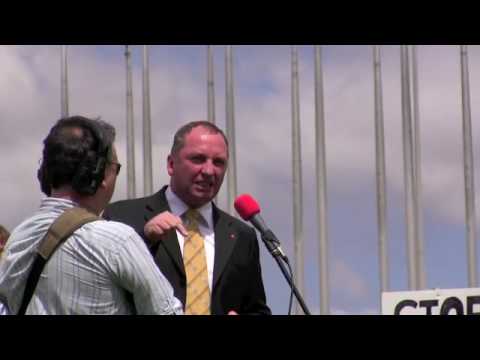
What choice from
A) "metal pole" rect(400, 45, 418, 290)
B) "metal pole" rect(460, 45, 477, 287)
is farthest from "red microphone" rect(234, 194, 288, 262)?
"metal pole" rect(460, 45, 477, 287)

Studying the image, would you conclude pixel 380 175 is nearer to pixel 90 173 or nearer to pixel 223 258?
pixel 223 258

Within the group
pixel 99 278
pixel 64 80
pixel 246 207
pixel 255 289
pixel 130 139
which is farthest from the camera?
pixel 130 139

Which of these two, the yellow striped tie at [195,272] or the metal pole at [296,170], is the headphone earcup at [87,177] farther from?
the metal pole at [296,170]

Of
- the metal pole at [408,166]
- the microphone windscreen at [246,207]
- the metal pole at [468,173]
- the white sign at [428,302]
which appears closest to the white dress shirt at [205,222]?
the microphone windscreen at [246,207]

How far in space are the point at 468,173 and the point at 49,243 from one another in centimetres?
1173

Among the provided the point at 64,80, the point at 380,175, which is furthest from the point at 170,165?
the point at 380,175

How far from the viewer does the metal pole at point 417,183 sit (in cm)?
1351

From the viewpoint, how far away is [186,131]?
4023 millimetres

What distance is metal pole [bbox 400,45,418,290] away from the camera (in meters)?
13.4

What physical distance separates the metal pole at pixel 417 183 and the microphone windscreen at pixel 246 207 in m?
10.4

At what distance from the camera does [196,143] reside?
12.9ft
